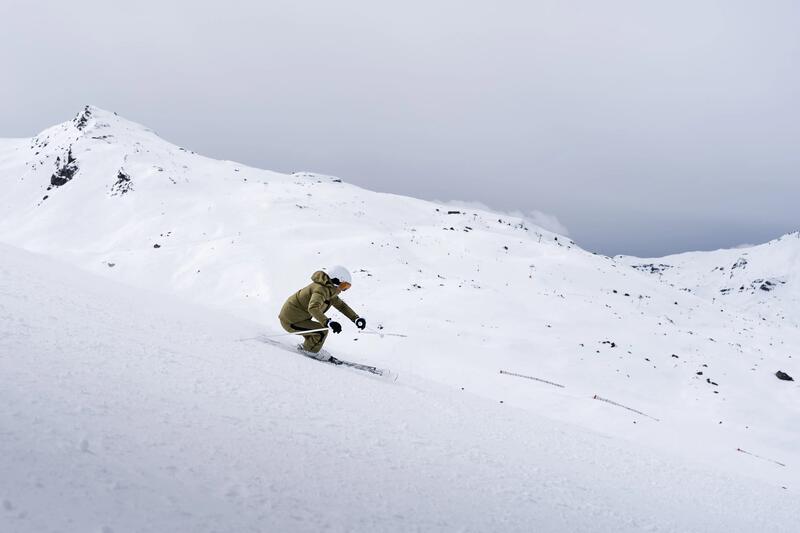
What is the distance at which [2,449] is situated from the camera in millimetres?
2857

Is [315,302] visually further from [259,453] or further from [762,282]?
[762,282]

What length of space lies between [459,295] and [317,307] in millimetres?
13207

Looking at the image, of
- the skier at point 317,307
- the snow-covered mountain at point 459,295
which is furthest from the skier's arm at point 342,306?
the snow-covered mountain at point 459,295

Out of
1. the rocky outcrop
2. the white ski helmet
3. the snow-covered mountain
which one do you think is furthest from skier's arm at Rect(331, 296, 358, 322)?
the rocky outcrop

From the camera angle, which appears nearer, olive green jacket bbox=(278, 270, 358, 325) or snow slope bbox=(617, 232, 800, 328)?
olive green jacket bbox=(278, 270, 358, 325)

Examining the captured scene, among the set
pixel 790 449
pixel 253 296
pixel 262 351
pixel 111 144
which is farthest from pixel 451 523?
pixel 111 144

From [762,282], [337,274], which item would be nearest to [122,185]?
[337,274]

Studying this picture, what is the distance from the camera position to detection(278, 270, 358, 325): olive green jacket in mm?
9617

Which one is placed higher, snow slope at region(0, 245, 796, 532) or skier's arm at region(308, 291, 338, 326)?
skier's arm at region(308, 291, 338, 326)

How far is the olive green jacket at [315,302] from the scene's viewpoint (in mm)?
9617

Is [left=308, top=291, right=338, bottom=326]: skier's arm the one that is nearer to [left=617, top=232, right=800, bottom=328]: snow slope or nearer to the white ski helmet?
the white ski helmet

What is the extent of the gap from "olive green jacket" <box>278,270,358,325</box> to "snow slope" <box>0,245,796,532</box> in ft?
4.38

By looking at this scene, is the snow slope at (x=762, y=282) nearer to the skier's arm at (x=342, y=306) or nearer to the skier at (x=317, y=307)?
the skier's arm at (x=342, y=306)

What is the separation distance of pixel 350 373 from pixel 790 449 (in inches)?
495
